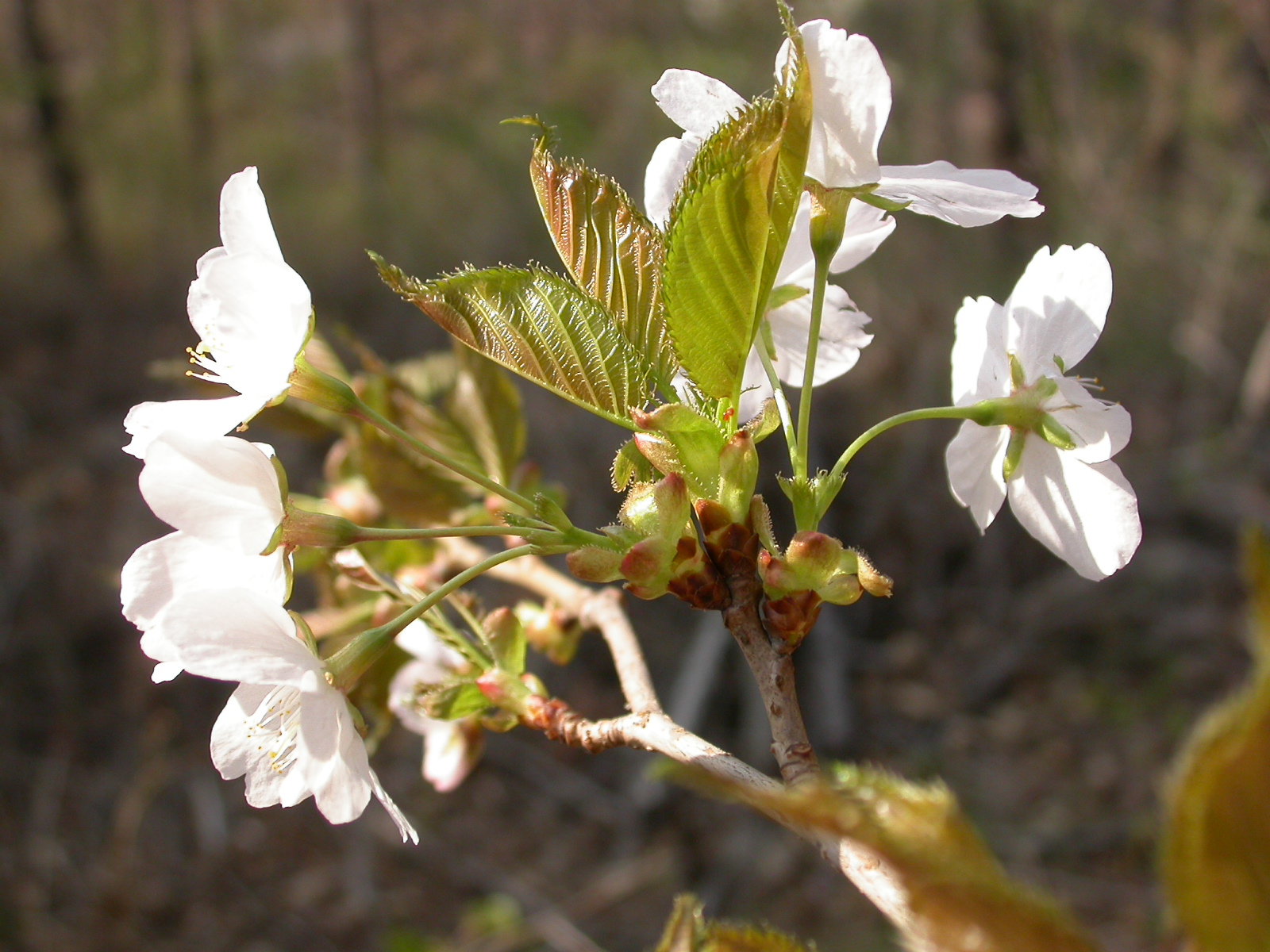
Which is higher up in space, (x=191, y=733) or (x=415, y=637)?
(x=415, y=637)

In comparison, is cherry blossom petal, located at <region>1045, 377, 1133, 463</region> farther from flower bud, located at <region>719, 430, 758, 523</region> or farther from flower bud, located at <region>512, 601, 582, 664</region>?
flower bud, located at <region>512, 601, 582, 664</region>

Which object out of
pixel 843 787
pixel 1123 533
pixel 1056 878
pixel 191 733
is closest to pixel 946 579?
pixel 1056 878

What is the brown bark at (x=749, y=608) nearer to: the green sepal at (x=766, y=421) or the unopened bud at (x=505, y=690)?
the green sepal at (x=766, y=421)

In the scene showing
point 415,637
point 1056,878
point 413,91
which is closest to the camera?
point 415,637

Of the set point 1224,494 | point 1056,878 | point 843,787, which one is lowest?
point 1056,878

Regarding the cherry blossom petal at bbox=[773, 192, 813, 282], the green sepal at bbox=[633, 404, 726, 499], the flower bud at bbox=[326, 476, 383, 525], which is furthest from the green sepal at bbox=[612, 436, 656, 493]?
the flower bud at bbox=[326, 476, 383, 525]

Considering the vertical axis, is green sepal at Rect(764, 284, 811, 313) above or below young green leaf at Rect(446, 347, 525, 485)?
above

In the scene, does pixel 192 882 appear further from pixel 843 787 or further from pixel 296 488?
pixel 843 787

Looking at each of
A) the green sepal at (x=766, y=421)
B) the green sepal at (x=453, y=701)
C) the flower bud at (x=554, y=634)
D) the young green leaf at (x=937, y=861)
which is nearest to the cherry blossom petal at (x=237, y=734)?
the green sepal at (x=453, y=701)
